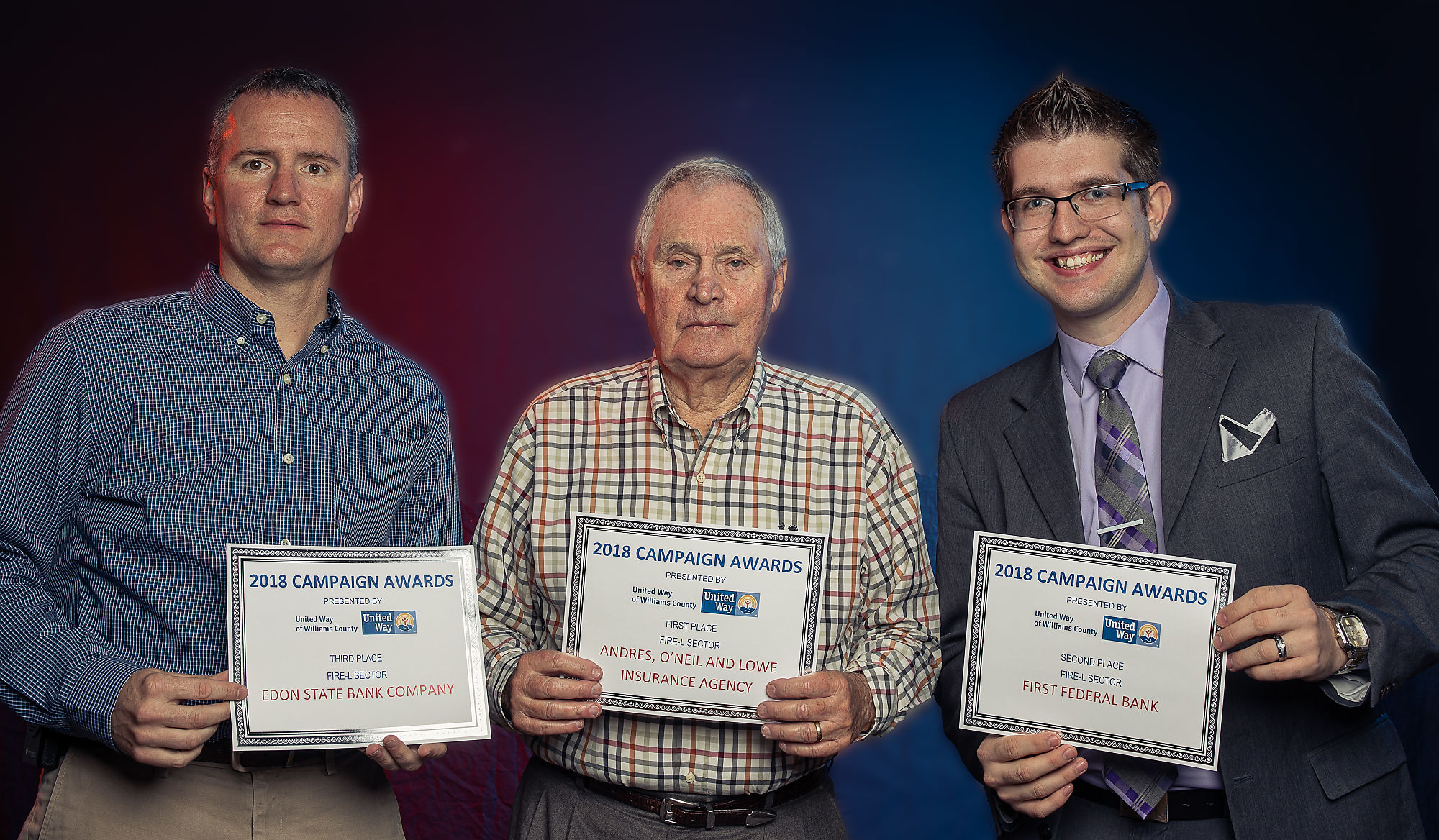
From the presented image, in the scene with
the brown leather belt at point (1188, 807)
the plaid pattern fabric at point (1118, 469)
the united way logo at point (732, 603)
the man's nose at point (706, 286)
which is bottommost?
the brown leather belt at point (1188, 807)

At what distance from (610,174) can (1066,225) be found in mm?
2762

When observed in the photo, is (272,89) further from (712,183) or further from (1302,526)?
(1302,526)

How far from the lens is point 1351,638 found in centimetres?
187

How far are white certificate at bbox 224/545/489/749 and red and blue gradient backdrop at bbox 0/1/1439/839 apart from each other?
255cm

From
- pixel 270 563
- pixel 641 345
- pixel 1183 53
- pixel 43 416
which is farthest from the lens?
pixel 641 345

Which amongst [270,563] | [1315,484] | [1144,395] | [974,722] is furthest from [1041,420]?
[270,563]

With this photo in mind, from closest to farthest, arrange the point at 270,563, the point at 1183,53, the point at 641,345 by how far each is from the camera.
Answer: the point at 270,563, the point at 1183,53, the point at 641,345

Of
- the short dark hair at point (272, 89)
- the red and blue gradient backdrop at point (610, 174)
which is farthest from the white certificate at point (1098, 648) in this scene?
the red and blue gradient backdrop at point (610, 174)

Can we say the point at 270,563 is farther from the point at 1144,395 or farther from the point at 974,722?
the point at 1144,395

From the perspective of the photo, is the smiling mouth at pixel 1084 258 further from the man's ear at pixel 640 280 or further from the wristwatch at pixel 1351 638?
the man's ear at pixel 640 280

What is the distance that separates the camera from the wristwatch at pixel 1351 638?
1867mm

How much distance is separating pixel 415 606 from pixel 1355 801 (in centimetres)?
186

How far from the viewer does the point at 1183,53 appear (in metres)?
4.27

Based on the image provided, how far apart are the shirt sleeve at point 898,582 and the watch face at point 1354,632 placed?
2.56ft
